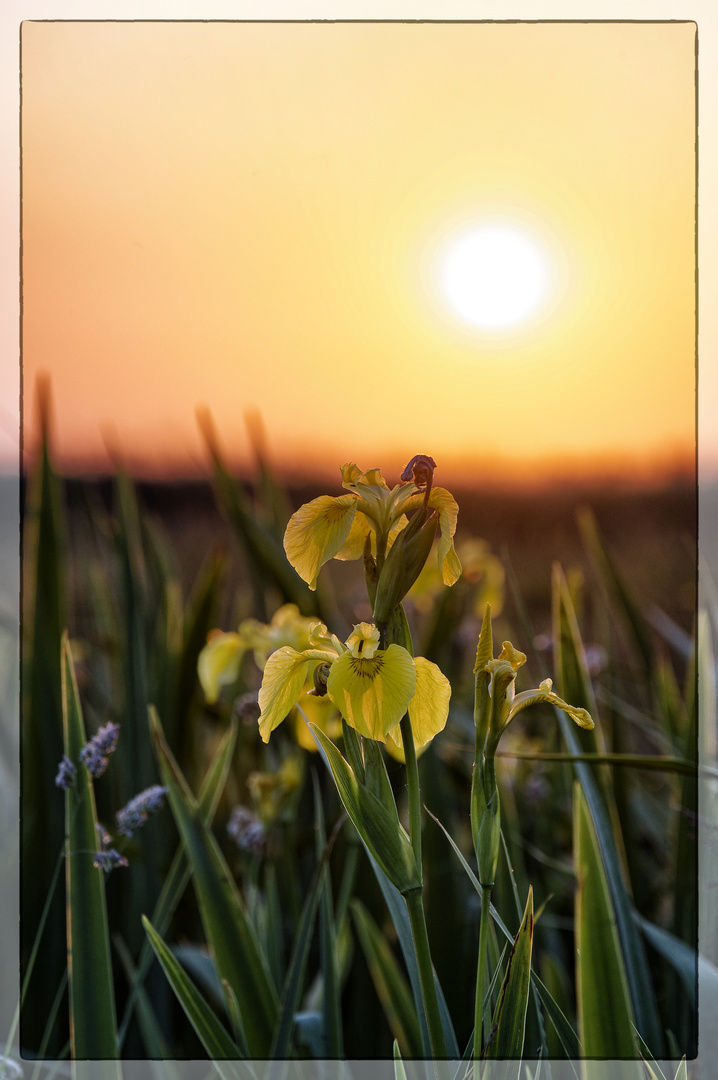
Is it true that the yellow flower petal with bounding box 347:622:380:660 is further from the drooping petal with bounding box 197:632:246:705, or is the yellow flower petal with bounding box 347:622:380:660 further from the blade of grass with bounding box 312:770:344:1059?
the drooping petal with bounding box 197:632:246:705

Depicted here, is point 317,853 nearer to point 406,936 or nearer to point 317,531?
point 406,936

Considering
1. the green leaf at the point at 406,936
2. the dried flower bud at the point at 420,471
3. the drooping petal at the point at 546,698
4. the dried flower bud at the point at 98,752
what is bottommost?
the green leaf at the point at 406,936

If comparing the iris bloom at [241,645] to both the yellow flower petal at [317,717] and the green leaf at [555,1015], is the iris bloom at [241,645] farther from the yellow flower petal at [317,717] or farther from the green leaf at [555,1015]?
the green leaf at [555,1015]

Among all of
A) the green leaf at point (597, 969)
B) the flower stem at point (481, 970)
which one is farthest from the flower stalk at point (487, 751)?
the green leaf at point (597, 969)

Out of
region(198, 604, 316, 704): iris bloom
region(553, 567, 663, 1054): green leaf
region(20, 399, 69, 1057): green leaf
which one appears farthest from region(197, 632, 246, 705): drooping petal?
region(553, 567, 663, 1054): green leaf

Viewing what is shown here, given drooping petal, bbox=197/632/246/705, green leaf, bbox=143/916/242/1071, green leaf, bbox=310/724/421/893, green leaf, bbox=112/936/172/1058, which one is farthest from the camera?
drooping petal, bbox=197/632/246/705

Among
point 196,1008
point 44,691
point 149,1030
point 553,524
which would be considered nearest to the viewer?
point 196,1008

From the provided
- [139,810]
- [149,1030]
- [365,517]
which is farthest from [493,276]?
[149,1030]
